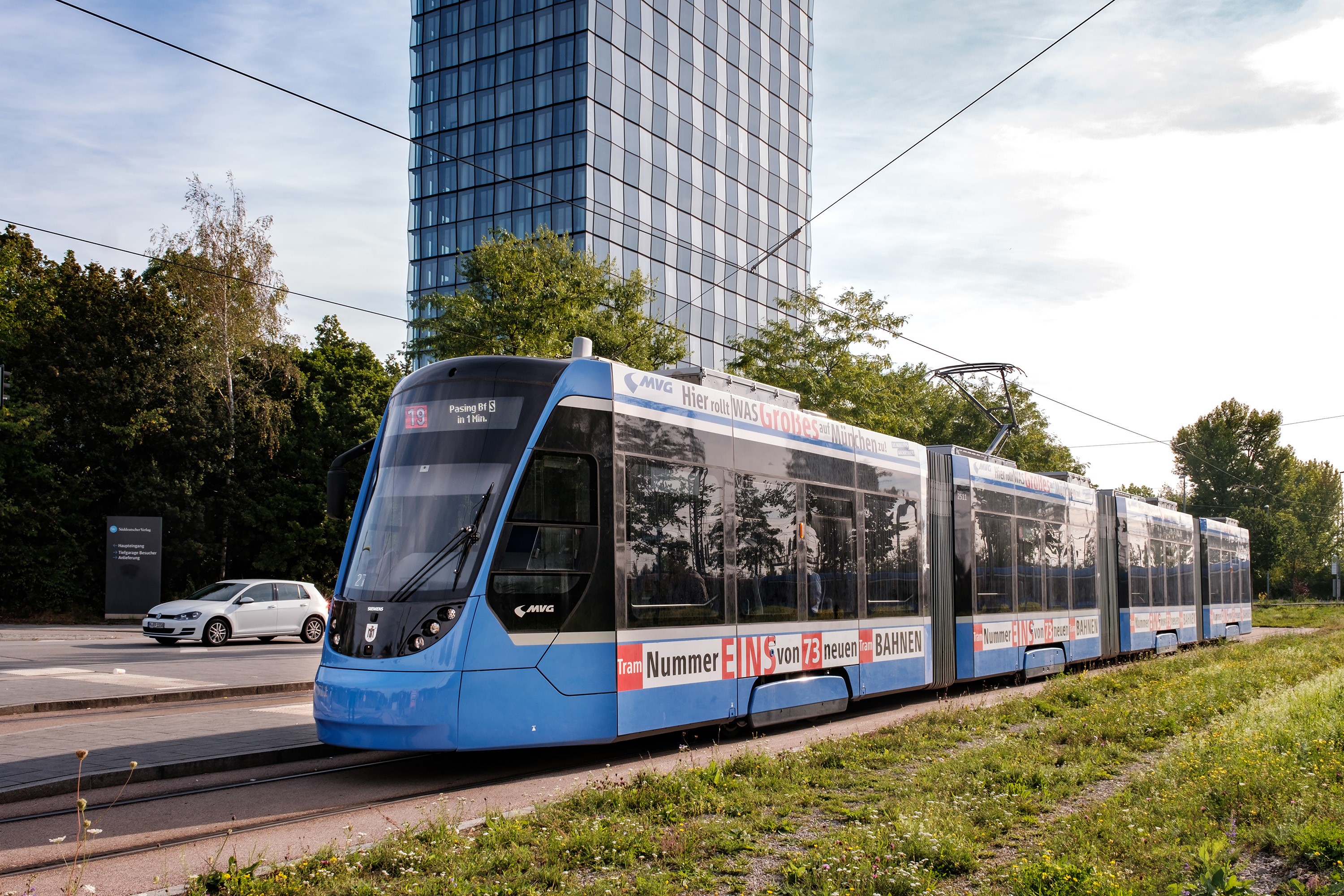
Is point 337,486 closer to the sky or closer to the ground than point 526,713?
closer to the sky

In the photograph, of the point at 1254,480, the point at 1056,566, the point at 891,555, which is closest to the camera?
the point at 891,555

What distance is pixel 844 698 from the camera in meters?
11.4

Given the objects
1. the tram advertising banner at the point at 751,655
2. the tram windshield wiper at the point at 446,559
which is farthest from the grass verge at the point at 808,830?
the tram windshield wiper at the point at 446,559

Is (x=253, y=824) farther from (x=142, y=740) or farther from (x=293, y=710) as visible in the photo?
(x=293, y=710)

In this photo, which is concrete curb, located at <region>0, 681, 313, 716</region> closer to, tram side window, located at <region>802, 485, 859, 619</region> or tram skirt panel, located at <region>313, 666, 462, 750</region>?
tram skirt panel, located at <region>313, 666, 462, 750</region>

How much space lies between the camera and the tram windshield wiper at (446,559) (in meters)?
7.98

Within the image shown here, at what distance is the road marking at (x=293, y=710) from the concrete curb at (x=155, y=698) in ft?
4.64

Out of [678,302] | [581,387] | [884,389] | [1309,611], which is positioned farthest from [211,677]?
[1309,611]

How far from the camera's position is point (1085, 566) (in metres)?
18.5

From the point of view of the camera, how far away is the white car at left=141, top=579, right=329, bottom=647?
22672mm

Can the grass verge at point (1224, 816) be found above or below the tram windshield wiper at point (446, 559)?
below

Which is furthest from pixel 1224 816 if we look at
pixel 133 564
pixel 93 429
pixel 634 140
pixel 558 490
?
pixel 634 140

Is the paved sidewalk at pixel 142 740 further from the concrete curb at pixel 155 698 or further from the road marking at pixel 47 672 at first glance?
the road marking at pixel 47 672

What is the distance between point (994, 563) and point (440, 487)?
30.7ft
